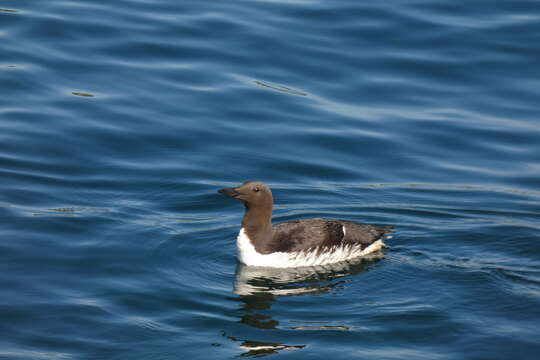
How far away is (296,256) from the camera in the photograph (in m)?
12.3

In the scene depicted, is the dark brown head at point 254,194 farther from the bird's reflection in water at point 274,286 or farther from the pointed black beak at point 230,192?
the bird's reflection in water at point 274,286

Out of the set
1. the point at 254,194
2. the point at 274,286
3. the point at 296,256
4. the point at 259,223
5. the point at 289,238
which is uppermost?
the point at 254,194

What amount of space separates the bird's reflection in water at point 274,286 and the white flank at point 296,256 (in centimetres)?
7

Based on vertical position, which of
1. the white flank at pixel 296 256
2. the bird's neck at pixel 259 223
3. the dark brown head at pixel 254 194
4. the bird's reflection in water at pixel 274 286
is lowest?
the bird's reflection in water at pixel 274 286

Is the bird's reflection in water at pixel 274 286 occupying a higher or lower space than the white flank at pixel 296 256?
lower

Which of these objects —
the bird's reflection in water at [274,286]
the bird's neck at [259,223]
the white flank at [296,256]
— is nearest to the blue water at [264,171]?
the bird's reflection in water at [274,286]

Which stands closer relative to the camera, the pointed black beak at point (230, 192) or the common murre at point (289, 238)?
the pointed black beak at point (230, 192)

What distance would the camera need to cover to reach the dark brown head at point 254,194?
12.1 m

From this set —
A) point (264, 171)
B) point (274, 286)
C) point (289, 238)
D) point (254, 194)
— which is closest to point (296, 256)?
point (289, 238)

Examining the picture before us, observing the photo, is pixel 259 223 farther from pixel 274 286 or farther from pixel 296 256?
pixel 274 286

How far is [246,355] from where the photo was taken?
970cm

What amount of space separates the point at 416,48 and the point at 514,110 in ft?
11.4

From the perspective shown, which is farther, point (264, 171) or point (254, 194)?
point (264, 171)

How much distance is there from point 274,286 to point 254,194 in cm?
128
